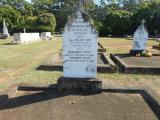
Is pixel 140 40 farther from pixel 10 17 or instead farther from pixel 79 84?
pixel 10 17

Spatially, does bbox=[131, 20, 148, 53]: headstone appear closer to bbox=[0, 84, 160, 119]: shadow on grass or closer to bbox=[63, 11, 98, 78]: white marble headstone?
bbox=[0, 84, 160, 119]: shadow on grass

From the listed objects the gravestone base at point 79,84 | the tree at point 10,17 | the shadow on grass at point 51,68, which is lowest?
the shadow on grass at point 51,68

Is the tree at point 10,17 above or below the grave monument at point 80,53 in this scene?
above

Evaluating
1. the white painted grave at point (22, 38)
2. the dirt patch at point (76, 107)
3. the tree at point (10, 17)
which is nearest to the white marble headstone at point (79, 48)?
the dirt patch at point (76, 107)

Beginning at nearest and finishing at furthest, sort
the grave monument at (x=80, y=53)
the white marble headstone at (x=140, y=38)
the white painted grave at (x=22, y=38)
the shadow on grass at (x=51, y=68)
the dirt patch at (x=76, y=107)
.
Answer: the dirt patch at (x=76, y=107)
the grave monument at (x=80, y=53)
the shadow on grass at (x=51, y=68)
the white marble headstone at (x=140, y=38)
the white painted grave at (x=22, y=38)

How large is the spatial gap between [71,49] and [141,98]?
1.97 metres

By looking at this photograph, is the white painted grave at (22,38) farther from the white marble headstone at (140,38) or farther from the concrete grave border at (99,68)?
the concrete grave border at (99,68)

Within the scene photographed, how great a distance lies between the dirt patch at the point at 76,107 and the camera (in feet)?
16.4

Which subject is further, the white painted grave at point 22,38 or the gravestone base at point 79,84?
the white painted grave at point 22,38

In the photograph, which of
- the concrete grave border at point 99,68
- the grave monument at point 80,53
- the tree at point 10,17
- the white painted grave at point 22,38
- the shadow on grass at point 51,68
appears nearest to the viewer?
the grave monument at point 80,53

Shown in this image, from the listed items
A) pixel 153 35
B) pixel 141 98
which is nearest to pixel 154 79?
pixel 141 98

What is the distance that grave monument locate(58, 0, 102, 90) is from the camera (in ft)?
20.7

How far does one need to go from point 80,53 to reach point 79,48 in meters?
0.13

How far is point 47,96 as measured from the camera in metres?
6.14
